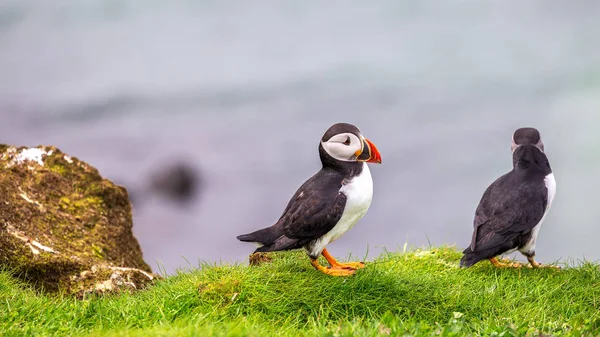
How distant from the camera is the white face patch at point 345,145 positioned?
735 cm

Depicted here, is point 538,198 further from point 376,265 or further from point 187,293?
point 187,293

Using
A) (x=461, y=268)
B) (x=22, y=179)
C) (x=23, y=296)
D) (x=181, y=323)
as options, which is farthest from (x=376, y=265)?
(x=22, y=179)

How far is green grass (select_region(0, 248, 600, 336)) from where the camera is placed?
662cm

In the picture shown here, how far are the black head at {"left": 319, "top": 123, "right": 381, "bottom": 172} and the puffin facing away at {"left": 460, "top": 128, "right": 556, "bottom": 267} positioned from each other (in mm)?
1573

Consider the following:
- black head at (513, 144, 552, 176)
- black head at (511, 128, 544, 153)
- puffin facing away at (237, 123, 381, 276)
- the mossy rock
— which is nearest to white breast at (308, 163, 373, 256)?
puffin facing away at (237, 123, 381, 276)

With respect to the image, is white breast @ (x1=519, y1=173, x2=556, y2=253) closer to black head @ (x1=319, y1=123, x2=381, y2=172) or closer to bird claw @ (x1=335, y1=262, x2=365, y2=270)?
bird claw @ (x1=335, y1=262, x2=365, y2=270)

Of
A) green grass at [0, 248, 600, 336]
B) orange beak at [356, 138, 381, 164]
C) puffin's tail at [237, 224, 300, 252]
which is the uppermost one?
orange beak at [356, 138, 381, 164]

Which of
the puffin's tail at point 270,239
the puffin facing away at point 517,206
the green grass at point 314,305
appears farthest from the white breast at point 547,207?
the puffin's tail at point 270,239

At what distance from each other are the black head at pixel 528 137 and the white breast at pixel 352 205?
7.11ft

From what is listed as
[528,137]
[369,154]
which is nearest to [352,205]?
[369,154]

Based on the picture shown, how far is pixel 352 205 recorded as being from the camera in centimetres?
723

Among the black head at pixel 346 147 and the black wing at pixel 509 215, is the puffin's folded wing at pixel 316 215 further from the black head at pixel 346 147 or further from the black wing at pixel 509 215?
the black wing at pixel 509 215

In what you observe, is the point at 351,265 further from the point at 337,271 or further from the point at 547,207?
the point at 547,207

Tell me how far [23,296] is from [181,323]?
7.33ft
